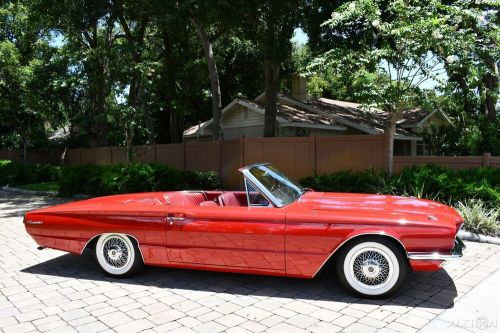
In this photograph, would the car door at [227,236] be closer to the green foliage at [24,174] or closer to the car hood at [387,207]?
the car hood at [387,207]

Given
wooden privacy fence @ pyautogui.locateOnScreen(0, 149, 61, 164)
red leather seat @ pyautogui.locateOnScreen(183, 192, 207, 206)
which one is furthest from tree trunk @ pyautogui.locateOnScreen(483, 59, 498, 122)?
wooden privacy fence @ pyautogui.locateOnScreen(0, 149, 61, 164)

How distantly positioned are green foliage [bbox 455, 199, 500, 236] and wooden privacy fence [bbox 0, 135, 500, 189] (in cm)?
223

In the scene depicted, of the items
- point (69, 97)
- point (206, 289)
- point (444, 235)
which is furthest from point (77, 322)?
point (69, 97)

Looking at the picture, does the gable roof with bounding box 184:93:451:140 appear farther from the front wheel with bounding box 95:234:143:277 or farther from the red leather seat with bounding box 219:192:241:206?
the front wheel with bounding box 95:234:143:277

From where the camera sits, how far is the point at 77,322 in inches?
165

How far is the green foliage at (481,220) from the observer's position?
7489 mm

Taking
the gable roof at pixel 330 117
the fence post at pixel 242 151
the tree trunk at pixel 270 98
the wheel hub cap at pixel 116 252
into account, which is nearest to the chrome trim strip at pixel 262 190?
the wheel hub cap at pixel 116 252

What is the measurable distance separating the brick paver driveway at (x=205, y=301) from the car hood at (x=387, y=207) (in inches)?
33.7

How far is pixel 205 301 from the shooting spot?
472 centimetres

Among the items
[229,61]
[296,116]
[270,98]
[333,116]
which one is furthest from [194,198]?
[229,61]

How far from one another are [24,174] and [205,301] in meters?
20.0

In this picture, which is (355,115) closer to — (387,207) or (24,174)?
(24,174)

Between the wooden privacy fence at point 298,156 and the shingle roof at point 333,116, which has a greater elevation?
the shingle roof at point 333,116

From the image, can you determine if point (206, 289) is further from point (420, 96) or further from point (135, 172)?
point (135, 172)
